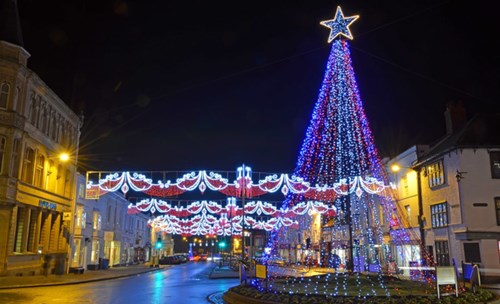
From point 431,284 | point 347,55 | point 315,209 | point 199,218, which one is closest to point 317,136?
point 347,55

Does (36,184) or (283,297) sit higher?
(36,184)

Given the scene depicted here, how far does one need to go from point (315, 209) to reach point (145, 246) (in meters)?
50.2

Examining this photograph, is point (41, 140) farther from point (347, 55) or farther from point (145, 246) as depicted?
point (145, 246)

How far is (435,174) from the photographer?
115 feet

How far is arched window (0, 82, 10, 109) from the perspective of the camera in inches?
1166

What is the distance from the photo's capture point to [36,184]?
3412cm

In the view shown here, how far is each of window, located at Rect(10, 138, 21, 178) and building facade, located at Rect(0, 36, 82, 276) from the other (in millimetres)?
59

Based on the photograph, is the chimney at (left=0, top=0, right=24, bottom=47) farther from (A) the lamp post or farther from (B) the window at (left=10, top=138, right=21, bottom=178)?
(A) the lamp post

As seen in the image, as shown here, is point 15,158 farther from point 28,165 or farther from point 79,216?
point 79,216

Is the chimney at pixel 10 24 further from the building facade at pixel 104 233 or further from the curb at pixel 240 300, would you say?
the curb at pixel 240 300

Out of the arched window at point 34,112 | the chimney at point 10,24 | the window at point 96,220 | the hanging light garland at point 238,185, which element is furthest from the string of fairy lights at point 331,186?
the chimney at point 10,24

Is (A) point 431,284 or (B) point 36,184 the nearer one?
(A) point 431,284

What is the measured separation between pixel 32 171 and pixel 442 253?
30.4m

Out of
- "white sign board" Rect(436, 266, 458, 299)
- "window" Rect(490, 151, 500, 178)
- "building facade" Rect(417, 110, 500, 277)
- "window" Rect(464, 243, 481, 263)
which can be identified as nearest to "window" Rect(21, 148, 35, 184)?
"white sign board" Rect(436, 266, 458, 299)
